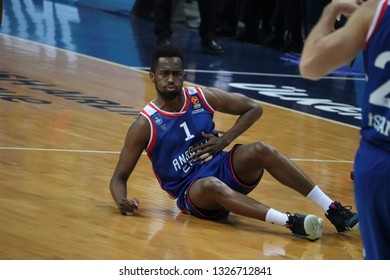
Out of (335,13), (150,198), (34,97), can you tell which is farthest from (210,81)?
(335,13)

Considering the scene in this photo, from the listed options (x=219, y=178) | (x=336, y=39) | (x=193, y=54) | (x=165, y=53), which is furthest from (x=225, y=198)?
(x=193, y=54)

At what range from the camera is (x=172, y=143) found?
18.5 feet

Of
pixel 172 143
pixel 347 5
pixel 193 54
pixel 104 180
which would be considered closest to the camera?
pixel 347 5

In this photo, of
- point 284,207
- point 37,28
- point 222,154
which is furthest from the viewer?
point 37,28

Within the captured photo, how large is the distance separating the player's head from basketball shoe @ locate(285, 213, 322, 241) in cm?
96

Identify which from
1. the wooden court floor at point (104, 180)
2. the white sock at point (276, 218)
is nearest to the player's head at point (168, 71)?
the wooden court floor at point (104, 180)

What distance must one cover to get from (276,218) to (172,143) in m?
0.74

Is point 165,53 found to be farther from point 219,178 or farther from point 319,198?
point 319,198

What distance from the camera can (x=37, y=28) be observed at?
13.6 metres

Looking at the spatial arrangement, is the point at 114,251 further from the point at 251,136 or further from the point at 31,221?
the point at 251,136

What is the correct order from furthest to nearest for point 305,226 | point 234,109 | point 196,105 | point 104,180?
point 104,180 < point 234,109 < point 196,105 < point 305,226

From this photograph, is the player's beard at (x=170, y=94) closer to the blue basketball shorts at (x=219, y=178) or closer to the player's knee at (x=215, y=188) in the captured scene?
the blue basketball shorts at (x=219, y=178)

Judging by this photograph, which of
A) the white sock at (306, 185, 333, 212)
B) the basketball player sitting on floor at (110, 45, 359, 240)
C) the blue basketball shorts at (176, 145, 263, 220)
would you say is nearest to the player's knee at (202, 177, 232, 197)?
the basketball player sitting on floor at (110, 45, 359, 240)

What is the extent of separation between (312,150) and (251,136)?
540 mm
